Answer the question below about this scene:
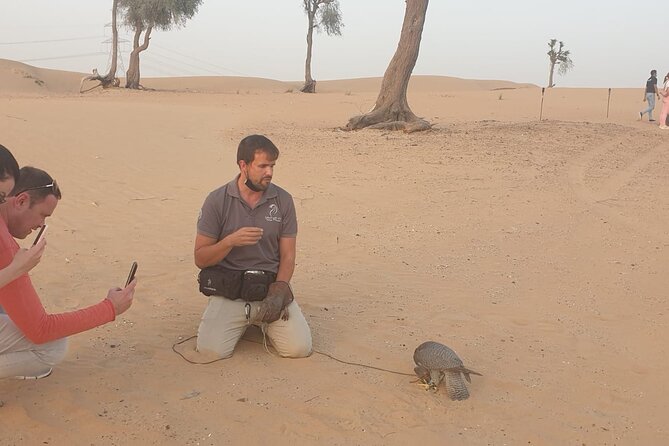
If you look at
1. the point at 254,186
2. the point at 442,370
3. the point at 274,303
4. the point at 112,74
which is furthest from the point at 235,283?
the point at 112,74

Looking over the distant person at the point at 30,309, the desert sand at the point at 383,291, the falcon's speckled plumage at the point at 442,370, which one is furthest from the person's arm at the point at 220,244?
the falcon's speckled plumage at the point at 442,370

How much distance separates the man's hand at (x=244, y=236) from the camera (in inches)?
161

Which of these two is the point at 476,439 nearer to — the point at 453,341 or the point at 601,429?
the point at 601,429

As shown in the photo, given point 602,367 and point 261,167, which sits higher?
point 261,167

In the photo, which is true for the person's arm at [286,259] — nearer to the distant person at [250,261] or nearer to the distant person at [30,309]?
the distant person at [250,261]

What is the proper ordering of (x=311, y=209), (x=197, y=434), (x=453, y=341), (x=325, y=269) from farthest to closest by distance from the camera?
(x=311, y=209), (x=325, y=269), (x=453, y=341), (x=197, y=434)

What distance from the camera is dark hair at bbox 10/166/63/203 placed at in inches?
132

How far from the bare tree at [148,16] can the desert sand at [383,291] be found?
67.8 feet

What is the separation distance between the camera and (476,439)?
3.40 meters

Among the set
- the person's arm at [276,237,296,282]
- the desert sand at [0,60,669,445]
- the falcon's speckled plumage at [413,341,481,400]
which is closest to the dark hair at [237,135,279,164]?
the person's arm at [276,237,296,282]

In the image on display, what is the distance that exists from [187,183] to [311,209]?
2371mm

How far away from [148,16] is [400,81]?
23.3m

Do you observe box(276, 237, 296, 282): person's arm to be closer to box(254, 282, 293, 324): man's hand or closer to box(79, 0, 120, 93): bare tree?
box(254, 282, 293, 324): man's hand

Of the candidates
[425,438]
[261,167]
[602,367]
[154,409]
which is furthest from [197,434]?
[602,367]
